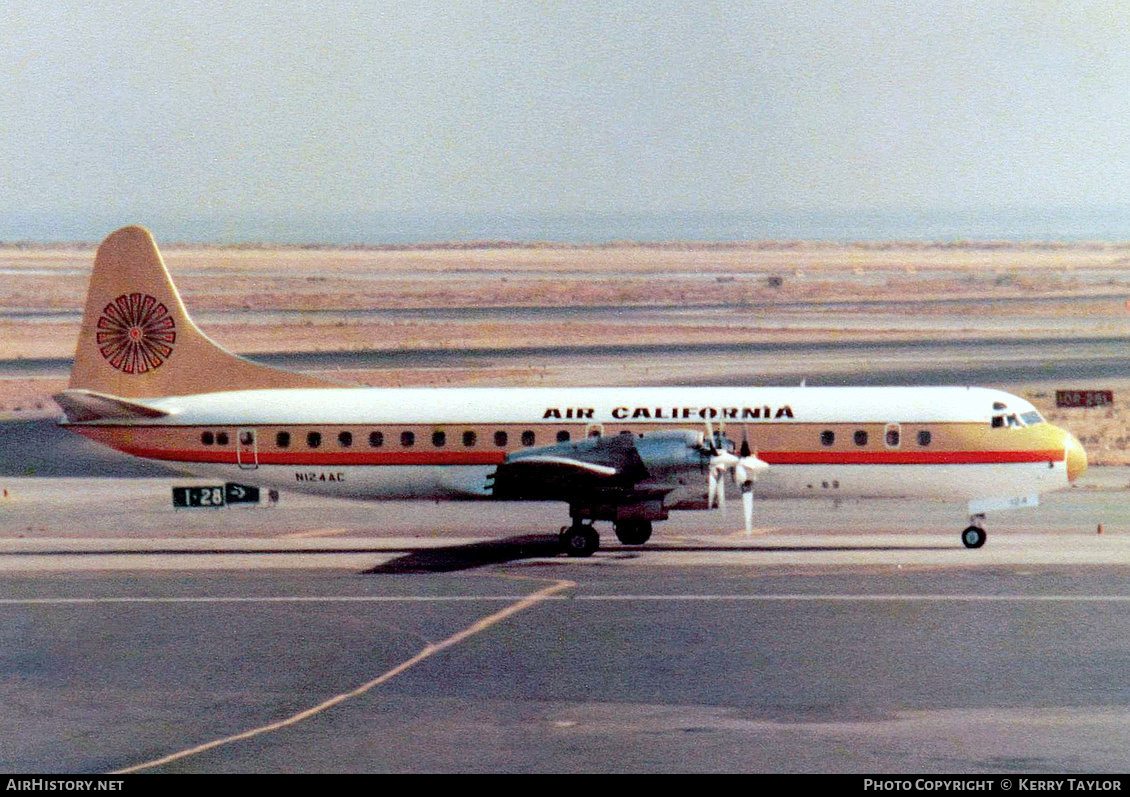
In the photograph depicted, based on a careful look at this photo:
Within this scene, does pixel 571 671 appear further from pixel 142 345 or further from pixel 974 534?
pixel 142 345

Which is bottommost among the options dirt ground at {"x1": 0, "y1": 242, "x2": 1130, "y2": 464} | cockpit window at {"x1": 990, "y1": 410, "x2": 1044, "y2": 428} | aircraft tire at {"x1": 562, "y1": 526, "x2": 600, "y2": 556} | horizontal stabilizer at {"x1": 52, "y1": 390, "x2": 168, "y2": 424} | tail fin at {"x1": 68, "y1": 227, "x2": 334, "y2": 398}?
aircraft tire at {"x1": 562, "y1": 526, "x2": 600, "y2": 556}

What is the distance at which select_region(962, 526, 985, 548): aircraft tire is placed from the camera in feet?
125

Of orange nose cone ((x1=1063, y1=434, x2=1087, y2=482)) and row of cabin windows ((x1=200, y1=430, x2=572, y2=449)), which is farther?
row of cabin windows ((x1=200, y1=430, x2=572, y2=449))

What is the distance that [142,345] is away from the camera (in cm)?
4056

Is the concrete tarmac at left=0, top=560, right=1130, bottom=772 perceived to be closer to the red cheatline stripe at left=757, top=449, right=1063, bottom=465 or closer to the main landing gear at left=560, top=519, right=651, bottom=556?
the main landing gear at left=560, top=519, right=651, bottom=556

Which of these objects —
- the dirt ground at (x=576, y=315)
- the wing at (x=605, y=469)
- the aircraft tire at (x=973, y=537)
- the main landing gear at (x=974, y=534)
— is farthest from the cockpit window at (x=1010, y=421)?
the dirt ground at (x=576, y=315)

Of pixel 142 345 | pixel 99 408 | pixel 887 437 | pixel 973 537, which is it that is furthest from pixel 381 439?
pixel 973 537

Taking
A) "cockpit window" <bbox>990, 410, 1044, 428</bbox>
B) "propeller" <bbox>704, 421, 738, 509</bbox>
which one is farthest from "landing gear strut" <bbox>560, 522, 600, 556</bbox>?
"cockpit window" <bbox>990, 410, 1044, 428</bbox>

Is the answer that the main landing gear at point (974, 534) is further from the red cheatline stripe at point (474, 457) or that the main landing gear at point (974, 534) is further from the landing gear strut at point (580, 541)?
the landing gear strut at point (580, 541)

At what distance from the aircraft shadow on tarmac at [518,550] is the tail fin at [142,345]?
18.4 feet

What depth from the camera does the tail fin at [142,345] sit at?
133 feet

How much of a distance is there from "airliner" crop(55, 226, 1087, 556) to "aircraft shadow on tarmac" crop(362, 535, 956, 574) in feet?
3.09

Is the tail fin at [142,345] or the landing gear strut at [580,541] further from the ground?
the tail fin at [142,345]

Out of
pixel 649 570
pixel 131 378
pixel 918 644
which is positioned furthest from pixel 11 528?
pixel 918 644
